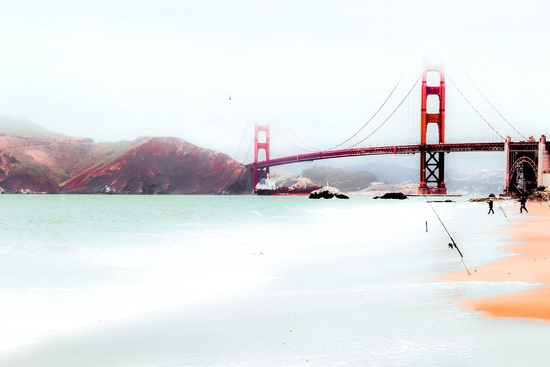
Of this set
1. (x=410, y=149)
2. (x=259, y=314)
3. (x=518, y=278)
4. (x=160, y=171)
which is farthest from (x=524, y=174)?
(x=160, y=171)

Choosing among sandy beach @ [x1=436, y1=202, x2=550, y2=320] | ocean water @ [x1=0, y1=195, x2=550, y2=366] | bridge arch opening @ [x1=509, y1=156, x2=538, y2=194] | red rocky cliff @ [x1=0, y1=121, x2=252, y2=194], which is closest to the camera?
ocean water @ [x1=0, y1=195, x2=550, y2=366]

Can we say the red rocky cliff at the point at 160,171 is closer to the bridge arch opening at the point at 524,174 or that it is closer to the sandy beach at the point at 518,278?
the bridge arch opening at the point at 524,174

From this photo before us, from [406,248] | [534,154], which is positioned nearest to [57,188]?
[534,154]

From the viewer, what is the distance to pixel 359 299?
6.41 m

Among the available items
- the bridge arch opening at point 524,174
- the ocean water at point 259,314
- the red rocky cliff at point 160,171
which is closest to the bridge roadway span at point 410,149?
the bridge arch opening at point 524,174

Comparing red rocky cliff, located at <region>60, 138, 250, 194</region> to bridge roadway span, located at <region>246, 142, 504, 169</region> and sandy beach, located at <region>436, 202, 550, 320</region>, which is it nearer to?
bridge roadway span, located at <region>246, 142, 504, 169</region>

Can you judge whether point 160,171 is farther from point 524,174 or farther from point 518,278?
point 518,278

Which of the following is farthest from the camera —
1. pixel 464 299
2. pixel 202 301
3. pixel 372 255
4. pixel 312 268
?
pixel 372 255

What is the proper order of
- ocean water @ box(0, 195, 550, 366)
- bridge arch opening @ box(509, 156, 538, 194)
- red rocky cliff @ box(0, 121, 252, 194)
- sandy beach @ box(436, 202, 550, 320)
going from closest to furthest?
ocean water @ box(0, 195, 550, 366) → sandy beach @ box(436, 202, 550, 320) → bridge arch opening @ box(509, 156, 538, 194) → red rocky cliff @ box(0, 121, 252, 194)

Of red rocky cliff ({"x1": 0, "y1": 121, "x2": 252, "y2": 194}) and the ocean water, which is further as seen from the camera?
red rocky cliff ({"x1": 0, "y1": 121, "x2": 252, "y2": 194})

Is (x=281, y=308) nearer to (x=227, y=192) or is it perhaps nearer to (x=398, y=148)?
(x=398, y=148)

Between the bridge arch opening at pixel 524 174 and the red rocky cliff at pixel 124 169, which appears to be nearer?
the bridge arch opening at pixel 524 174

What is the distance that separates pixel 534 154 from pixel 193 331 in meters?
57.2

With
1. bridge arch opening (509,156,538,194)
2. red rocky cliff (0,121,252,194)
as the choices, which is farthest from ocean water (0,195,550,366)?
red rocky cliff (0,121,252,194)
